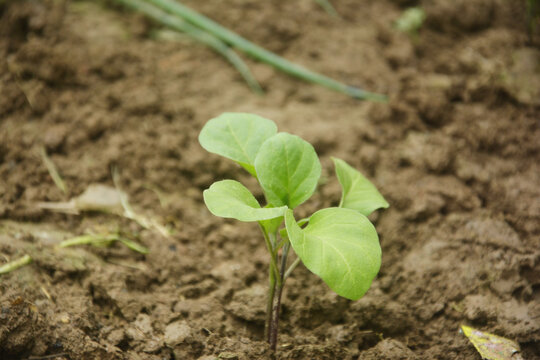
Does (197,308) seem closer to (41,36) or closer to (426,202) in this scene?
(426,202)

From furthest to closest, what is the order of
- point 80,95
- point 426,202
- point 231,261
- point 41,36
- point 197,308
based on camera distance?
point 41,36, point 80,95, point 426,202, point 231,261, point 197,308

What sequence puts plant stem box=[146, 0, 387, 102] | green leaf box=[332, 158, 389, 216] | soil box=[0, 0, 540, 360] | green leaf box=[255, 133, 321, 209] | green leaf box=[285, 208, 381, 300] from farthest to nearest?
plant stem box=[146, 0, 387, 102] → soil box=[0, 0, 540, 360] → green leaf box=[332, 158, 389, 216] → green leaf box=[255, 133, 321, 209] → green leaf box=[285, 208, 381, 300]

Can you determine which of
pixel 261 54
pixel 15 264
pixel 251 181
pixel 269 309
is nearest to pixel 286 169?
pixel 269 309

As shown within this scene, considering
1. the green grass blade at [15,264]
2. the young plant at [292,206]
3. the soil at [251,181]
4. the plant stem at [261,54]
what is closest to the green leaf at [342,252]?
the young plant at [292,206]

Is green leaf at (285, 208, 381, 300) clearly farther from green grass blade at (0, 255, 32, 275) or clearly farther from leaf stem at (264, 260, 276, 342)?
green grass blade at (0, 255, 32, 275)

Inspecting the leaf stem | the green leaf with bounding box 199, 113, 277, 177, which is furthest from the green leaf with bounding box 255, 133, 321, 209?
the leaf stem

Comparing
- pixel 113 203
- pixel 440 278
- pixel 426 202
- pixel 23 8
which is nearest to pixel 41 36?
pixel 23 8

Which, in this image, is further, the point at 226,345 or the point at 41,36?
the point at 41,36
